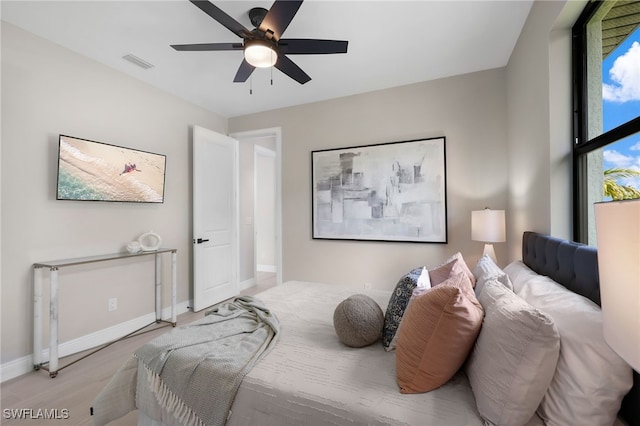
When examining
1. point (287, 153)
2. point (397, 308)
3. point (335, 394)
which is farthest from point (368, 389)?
point (287, 153)

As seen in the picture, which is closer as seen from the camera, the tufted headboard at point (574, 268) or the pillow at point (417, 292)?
the tufted headboard at point (574, 268)

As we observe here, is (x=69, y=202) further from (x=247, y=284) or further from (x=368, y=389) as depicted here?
(x=368, y=389)

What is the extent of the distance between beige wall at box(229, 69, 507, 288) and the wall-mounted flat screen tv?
5.28ft

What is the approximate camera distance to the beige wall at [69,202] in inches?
88.4

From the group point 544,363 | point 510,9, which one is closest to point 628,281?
point 544,363

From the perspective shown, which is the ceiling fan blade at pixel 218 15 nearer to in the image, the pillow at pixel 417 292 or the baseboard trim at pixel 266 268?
the pillow at pixel 417 292

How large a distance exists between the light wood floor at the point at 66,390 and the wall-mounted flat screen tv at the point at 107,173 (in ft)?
4.86

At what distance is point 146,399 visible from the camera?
4.43 feet

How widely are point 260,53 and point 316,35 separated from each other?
2.30 ft

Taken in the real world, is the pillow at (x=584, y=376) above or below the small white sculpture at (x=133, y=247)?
below

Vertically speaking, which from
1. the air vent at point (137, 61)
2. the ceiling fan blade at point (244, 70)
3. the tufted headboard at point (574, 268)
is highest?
the air vent at point (137, 61)

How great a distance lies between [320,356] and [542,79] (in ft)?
7.35

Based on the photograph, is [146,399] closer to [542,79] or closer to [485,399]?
[485,399]

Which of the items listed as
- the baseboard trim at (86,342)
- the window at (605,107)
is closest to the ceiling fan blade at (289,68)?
the window at (605,107)
